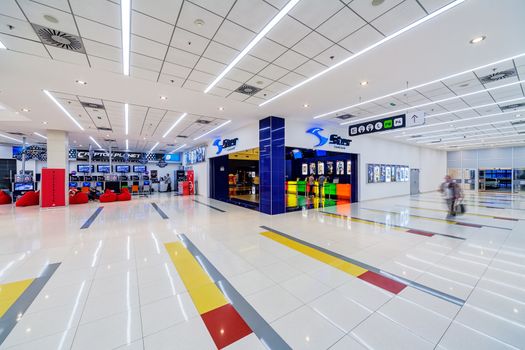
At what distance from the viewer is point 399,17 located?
301 cm

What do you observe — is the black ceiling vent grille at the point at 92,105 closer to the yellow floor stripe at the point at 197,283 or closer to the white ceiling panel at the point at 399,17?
the yellow floor stripe at the point at 197,283

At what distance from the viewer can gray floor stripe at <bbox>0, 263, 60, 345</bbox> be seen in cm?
Result: 201

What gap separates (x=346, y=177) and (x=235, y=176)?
9.46 metres

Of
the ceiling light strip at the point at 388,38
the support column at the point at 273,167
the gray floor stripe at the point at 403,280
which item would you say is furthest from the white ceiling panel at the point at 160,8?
the support column at the point at 273,167

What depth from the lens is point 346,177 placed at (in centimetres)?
1177

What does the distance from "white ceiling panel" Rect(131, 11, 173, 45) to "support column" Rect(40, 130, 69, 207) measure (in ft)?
34.2

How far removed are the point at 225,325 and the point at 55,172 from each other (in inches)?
486

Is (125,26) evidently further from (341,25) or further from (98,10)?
(341,25)

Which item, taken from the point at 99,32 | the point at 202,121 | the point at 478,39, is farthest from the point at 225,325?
the point at 202,121

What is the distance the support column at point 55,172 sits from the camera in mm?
9641

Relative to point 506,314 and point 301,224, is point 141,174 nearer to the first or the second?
point 301,224

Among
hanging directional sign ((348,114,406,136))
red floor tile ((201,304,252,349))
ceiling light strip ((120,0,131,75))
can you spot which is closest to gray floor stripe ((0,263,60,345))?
red floor tile ((201,304,252,349))

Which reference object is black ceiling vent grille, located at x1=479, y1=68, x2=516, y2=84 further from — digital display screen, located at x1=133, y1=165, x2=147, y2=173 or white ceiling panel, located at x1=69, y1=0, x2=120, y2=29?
digital display screen, located at x1=133, y1=165, x2=147, y2=173

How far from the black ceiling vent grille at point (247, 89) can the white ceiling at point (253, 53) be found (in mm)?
141
